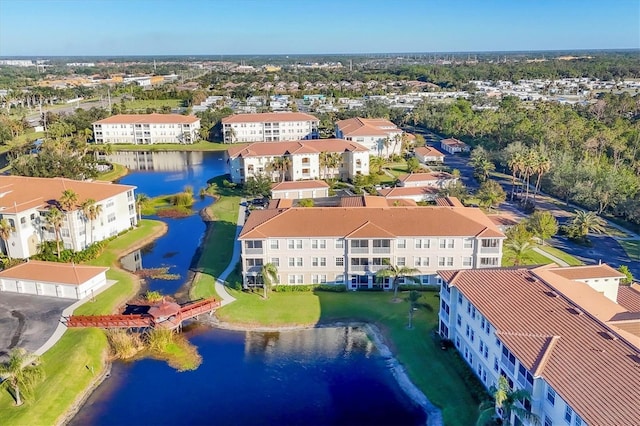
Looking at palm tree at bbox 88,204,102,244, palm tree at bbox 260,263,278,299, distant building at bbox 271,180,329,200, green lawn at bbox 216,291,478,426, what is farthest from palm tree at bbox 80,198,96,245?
distant building at bbox 271,180,329,200

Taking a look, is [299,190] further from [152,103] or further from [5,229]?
[152,103]

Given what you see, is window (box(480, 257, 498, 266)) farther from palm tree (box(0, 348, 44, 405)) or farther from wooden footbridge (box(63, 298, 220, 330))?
palm tree (box(0, 348, 44, 405))

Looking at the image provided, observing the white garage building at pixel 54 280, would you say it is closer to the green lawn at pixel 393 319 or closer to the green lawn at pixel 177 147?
the green lawn at pixel 393 319

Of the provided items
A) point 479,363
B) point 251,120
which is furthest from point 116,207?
point 251,120

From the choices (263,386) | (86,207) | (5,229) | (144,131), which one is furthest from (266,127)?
(263,386)

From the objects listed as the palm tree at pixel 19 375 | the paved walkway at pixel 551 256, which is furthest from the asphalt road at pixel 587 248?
the palm tree at pixel 19 375

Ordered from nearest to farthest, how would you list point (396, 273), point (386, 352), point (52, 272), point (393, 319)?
point (386, 352)
point (393, 319)
point (396, 273)
point (52, 272)

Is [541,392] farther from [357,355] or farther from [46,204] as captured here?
[46,204]
